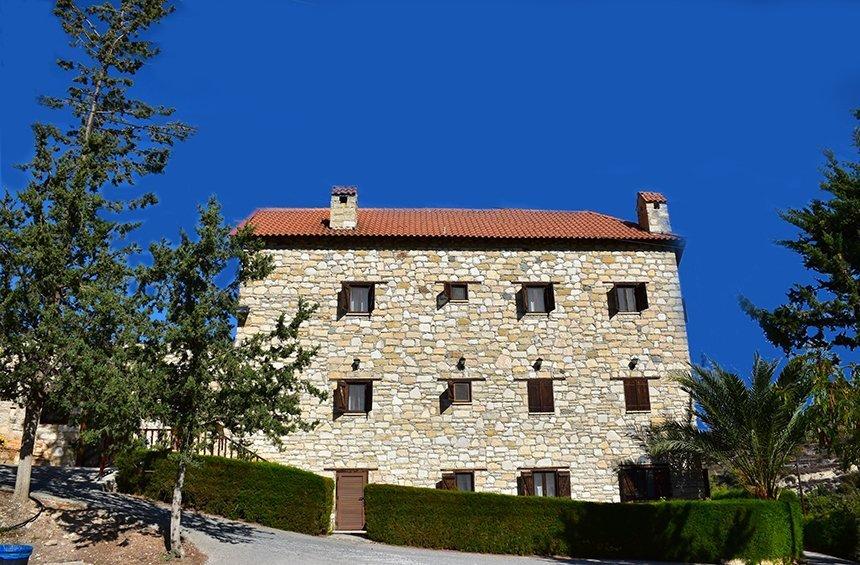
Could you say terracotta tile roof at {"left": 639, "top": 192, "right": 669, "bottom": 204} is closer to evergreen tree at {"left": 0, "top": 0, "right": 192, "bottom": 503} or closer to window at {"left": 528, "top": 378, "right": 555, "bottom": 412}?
window at {"left": 528, "top": 378, "right": 555, "bottom": 412}

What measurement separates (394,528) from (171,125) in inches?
562

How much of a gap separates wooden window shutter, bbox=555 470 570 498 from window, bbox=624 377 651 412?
314cm

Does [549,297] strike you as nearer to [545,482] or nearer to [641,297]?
[641,297]

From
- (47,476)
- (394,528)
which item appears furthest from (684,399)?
(47,476)

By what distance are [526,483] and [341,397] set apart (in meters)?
6.63

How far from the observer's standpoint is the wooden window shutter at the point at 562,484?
2041 centimetres

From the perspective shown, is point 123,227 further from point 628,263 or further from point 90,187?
point 628,263

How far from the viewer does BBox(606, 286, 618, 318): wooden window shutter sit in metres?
22.6

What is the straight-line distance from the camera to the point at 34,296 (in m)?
14.2

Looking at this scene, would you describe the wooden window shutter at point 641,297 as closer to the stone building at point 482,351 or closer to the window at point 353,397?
the stone building at point 482,351

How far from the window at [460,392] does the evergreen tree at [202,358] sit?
785cm

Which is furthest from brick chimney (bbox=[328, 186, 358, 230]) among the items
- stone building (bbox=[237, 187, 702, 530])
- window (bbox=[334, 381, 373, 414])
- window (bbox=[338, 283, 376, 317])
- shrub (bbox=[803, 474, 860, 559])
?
shrub (bbox=[803, 474, 860, 559])

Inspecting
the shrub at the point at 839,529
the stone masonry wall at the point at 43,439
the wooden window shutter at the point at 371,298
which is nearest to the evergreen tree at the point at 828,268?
the shrub at the point at 839,529

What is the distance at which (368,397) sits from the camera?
2119 centimetres
